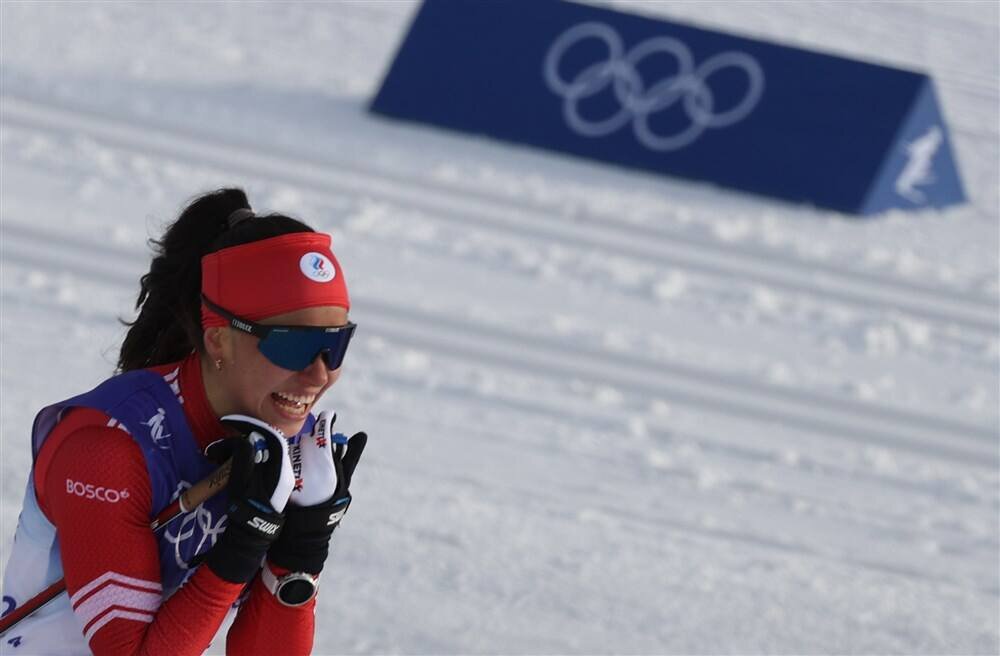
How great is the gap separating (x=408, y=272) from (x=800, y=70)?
3427mm

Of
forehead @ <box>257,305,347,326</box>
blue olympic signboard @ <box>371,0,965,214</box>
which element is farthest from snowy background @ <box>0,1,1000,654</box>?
forehead @ <box>257,305,347,326</box>

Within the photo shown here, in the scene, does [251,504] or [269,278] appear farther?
[269,278]

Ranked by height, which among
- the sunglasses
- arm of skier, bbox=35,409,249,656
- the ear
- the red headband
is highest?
the red headband

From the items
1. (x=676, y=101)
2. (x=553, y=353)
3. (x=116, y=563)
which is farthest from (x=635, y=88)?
(x=116, y=563)

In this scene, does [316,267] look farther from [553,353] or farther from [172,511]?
[553,353]

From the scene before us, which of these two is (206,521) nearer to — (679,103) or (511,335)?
(511,335)

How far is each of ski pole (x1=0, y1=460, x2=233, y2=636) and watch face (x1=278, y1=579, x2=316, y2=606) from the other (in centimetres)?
21

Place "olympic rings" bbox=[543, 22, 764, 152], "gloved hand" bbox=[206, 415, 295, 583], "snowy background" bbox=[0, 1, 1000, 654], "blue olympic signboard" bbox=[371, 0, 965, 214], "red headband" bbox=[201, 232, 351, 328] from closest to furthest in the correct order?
"gloved hand" bbox=[206, 415, 295, 583], "red headband" bbox=[201, 232, 351, 328], "snowy background" bbox=[0, 1, 1000, 654], "blue olympic signboard" bbox=[371, 0, 965, 214], "olympic rings" bbox=[543, 22, 764, 152]

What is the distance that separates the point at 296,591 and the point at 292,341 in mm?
441

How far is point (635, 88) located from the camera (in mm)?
8727

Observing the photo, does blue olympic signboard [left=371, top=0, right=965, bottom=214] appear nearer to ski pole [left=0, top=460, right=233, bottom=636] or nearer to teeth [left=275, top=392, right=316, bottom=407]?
teeth [left=275, top=392, right=316, bottom=407]

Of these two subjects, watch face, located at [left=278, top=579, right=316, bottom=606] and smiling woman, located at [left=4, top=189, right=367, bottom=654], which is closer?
smiling woman, located at [left=4, top=189, right=367, bottom=654]

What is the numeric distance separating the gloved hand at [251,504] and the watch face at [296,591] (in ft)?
0.42

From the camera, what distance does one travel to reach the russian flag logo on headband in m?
2.16
